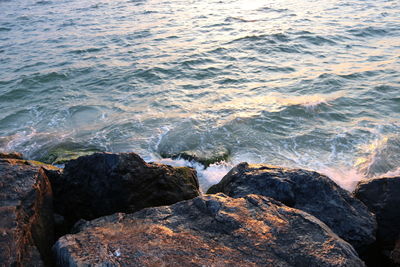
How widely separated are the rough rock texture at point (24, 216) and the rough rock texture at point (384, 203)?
3945 mm

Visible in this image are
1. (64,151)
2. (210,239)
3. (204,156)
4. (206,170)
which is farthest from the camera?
(64,151)

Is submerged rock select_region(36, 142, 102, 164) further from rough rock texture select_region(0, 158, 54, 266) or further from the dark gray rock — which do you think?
rough rock texture select_region(0, 158, 54, 266)

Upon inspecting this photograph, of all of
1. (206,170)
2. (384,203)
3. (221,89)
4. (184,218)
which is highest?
(184,218)

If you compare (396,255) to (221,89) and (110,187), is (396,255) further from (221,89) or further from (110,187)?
(221,89)

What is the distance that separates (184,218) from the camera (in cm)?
337

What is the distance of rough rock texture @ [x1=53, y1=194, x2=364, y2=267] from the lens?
9.10 ft

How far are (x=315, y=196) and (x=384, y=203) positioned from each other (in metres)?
1.08

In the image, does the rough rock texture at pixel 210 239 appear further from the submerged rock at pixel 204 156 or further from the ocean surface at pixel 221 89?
the submerged rock at pixel 204 156

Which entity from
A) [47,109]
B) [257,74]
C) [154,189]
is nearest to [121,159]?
[154,189]

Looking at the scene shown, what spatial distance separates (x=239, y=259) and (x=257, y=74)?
28.0ft

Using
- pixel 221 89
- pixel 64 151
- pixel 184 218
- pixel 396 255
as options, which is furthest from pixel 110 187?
pixel 221 89

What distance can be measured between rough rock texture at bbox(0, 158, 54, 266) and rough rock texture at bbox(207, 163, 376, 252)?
7.32 ft

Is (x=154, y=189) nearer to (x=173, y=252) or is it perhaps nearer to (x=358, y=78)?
(x=173, y=252)

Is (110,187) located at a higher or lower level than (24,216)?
lower
